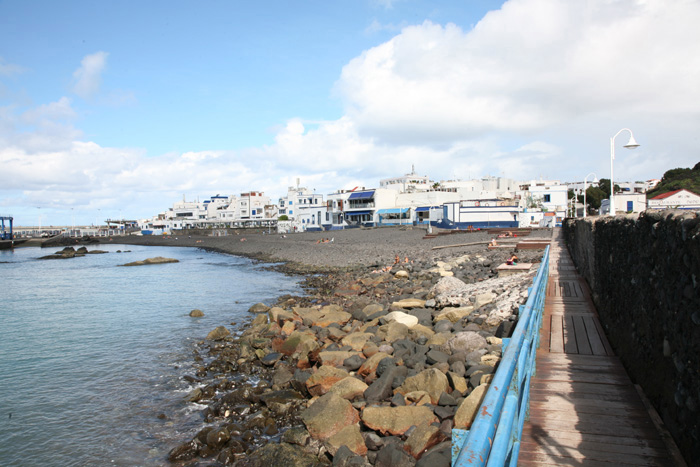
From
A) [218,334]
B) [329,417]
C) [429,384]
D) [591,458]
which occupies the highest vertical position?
[591,458]

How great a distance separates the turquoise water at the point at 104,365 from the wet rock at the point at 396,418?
3.78m

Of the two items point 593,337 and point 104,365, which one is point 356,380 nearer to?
point 593,337

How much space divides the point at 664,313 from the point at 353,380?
585 centimetres

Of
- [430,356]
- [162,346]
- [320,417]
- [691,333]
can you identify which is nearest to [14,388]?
[162,346]

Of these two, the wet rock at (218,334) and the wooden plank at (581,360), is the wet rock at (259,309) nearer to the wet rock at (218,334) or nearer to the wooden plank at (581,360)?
the wet rock at (218,334)

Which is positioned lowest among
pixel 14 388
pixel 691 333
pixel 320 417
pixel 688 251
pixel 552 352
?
pixel 14 388

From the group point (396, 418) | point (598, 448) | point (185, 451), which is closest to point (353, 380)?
point (396, 418)

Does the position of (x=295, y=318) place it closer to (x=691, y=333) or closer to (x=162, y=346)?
(x=162, y=346)

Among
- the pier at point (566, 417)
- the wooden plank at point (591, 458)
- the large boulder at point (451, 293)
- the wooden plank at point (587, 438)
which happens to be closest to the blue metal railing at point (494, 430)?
the pier at point (566, 417)

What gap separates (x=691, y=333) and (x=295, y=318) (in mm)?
12973

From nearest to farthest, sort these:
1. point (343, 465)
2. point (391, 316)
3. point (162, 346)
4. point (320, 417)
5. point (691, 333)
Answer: point (691, 333)
point (343, 465)
point (320, 417)
point (391, 316)
point (162, 346)

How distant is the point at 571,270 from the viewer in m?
15.2

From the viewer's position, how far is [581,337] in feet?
23.9

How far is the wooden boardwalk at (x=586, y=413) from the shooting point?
370 cm
